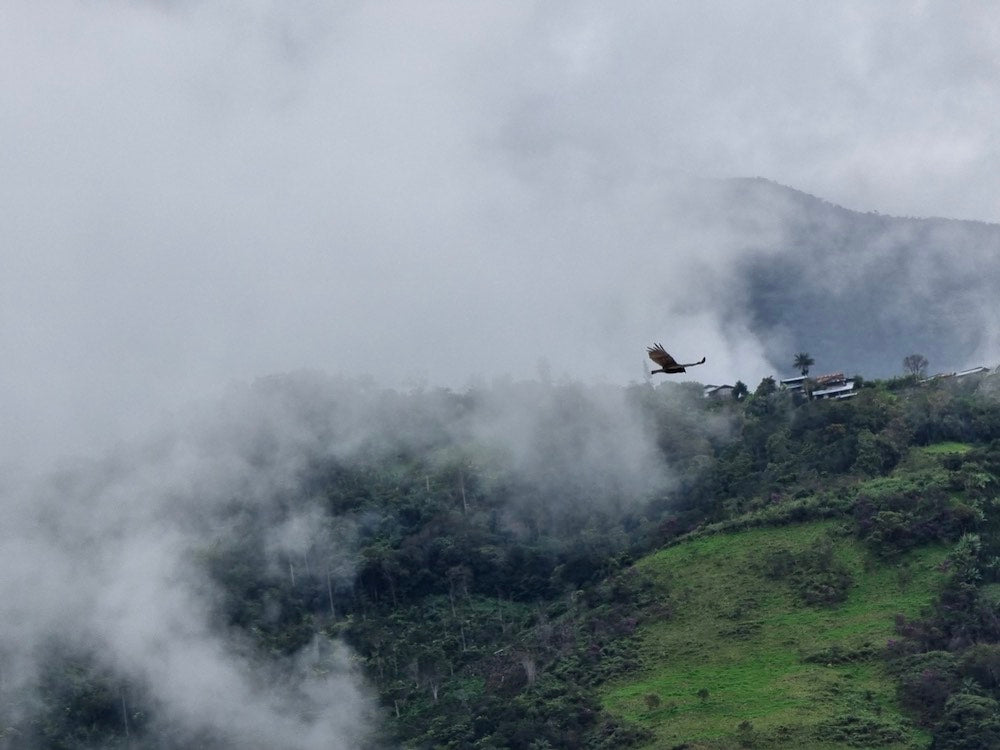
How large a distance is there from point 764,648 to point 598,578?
14.8 m

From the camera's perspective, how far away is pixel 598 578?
258ft

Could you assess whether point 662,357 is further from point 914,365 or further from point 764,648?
point 914,365

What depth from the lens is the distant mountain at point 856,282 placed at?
141875 mm

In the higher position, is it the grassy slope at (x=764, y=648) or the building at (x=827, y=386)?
the building at (x=827, y=386)

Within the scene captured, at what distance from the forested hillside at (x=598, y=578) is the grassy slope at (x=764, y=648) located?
148mm

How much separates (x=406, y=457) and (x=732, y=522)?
95.2 ft

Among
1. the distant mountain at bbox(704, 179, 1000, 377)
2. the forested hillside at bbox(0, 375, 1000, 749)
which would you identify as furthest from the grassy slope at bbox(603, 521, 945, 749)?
the distant mountain at bbox(704, 179, 1000, 377)

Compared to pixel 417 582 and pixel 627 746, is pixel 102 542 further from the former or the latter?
pixel 627 746

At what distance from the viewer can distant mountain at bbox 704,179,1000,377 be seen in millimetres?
141875

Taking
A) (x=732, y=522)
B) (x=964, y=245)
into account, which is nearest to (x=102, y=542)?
A: (x=732, y=522)

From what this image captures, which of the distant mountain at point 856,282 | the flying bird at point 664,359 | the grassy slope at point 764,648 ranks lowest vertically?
the grassy slope at point 764,648

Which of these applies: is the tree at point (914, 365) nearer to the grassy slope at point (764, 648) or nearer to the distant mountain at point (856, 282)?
the distant mountain at point (856, 282)

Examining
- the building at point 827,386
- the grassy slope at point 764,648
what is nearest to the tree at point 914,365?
the building at point 827,386

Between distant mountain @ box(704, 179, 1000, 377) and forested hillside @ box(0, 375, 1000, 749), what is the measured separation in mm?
49213
